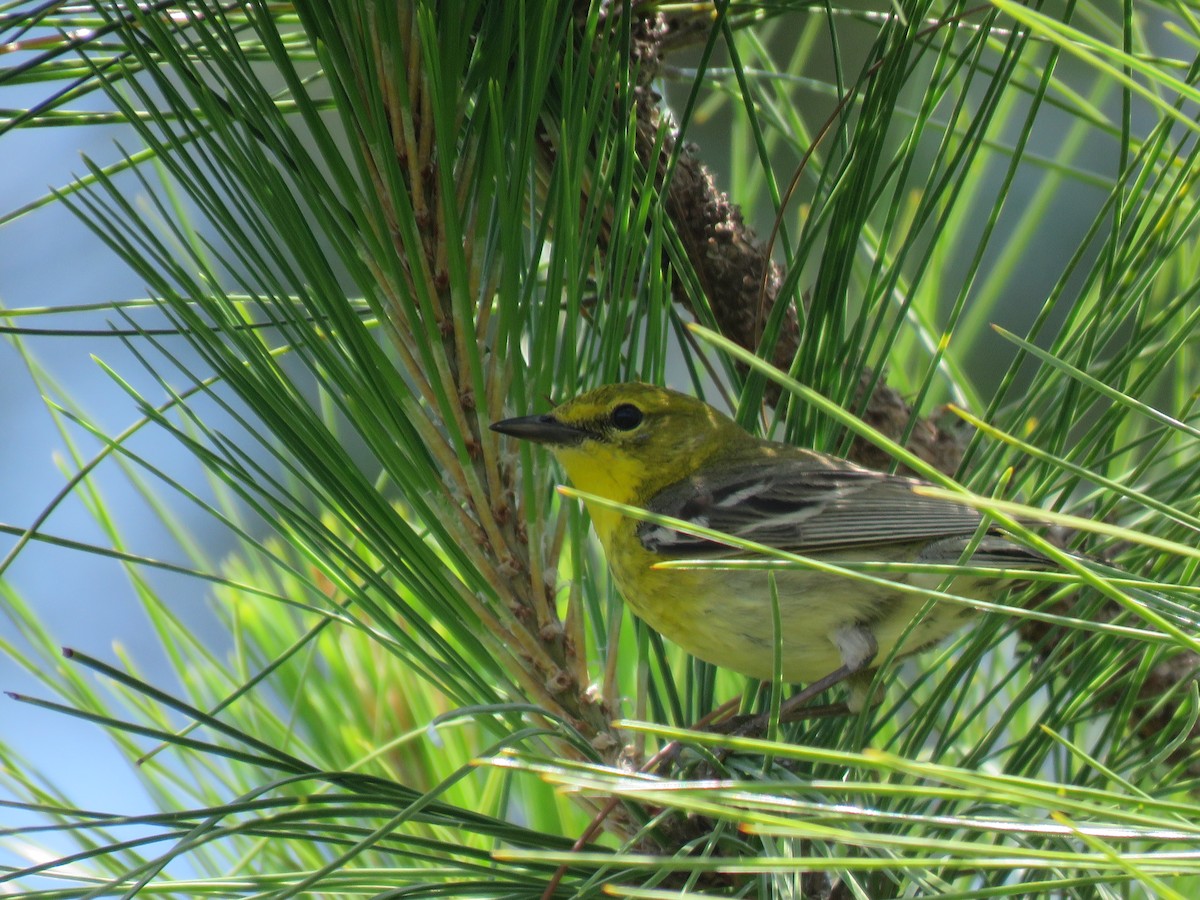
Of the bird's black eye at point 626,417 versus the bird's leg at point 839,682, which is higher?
the bird's black eye at point 626,417

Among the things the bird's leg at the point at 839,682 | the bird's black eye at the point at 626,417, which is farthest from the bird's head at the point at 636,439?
the bird's leg at the point at 839,682

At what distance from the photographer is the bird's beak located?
1.50m

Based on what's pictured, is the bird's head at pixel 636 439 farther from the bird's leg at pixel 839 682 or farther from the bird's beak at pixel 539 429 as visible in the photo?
the bird's leg at pixel 839 682

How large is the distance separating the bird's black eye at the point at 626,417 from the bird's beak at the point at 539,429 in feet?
0.71

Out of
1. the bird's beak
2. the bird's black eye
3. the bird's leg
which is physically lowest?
the bird's leg

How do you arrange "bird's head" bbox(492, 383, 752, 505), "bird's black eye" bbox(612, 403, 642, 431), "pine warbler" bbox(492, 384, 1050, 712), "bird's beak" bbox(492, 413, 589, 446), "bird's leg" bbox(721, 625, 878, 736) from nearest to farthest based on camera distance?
"bird's beak" bbox(492, 413, 589, 446) < "bird's leg" bbox(721, 625, 878, 736) < "pine warbler" bbox(492, 384, 1050, 712) < "bird's head" bbox(492, 383, 752, 505) < "bird's black eye" bbox(612, 403, 642, 431)

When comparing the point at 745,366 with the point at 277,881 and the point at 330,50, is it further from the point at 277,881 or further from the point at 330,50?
the point at 277,881

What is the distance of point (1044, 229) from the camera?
7242 mm

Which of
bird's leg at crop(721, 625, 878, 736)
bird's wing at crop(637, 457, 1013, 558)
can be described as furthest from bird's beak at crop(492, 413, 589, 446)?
bird's leg at crop(721, 625, 878, 736)

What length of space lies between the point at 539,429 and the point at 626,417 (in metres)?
0.69

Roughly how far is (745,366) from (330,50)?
762mm

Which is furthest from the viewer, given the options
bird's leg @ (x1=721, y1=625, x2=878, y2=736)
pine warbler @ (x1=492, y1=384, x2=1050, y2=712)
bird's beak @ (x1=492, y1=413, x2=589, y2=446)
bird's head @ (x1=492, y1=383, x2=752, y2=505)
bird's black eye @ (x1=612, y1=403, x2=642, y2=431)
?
bird's black eye @ (x1=612, y1=403, x2=642, y2=431)

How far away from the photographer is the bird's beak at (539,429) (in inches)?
58.9

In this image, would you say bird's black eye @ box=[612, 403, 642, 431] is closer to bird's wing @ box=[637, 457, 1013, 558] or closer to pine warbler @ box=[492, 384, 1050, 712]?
pine warbler @ box=[492, 384, 1050, 712]
